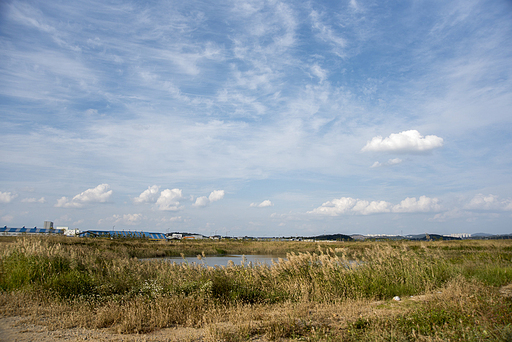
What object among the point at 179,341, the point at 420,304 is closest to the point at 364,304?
the point at 420,304

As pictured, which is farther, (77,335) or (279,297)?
(279,297)

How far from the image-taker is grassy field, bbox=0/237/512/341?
6.46 metres

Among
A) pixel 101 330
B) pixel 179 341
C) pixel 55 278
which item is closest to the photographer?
pixel 179 341

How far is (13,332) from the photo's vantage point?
712 cm

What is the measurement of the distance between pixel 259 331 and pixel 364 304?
3.84m

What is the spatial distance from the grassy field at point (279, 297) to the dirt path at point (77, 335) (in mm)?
323

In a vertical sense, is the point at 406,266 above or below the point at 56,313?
above

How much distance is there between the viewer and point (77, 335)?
682 centimetres

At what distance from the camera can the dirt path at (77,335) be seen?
256 inches

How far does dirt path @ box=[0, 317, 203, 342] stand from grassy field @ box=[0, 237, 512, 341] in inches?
12.7

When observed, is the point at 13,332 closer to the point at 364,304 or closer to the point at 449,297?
the point at 364,304

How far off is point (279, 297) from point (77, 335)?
568 centimetres

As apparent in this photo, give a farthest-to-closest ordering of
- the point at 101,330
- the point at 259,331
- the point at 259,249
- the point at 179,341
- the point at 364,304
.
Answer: the point at 259,249, the point at 364,304, the point at 101,330, the point at 259,331, the point at 179,341

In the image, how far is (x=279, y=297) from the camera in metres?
10.2
